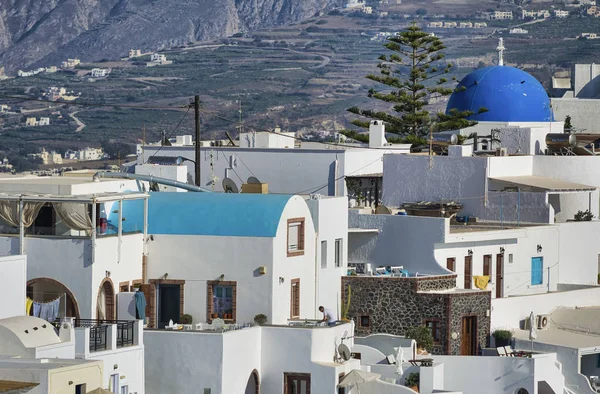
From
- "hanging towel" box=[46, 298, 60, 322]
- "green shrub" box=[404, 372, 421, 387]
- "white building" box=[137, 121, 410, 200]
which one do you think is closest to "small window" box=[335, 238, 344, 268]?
"green shrub" box=[404, 372, 421, 387]

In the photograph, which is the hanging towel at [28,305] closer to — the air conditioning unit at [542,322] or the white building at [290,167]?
Answer: the air conditioning unit at [542,322]

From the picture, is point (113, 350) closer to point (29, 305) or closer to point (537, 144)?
point (29, 305)

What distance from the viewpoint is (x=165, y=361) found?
35.7 metres

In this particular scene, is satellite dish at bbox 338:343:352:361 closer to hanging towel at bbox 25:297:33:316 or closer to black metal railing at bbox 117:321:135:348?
black metal railing at bbox 117:321:135:348

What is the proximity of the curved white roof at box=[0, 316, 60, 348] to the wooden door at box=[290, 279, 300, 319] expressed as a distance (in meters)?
7.49

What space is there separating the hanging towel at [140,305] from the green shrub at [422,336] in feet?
23.4

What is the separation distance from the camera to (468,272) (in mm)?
45719

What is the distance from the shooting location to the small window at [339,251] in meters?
42.6

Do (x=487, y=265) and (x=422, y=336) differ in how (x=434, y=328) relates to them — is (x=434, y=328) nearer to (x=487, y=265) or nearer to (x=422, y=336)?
(x=422, y=336)

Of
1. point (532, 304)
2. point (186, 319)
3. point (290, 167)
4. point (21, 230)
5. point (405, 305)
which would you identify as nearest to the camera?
point (21, 230)

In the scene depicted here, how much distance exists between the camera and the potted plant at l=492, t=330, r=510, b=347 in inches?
1714

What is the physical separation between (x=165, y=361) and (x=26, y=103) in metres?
162

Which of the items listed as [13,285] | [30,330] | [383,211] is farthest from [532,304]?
[30,330]

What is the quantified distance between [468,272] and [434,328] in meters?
3.77
